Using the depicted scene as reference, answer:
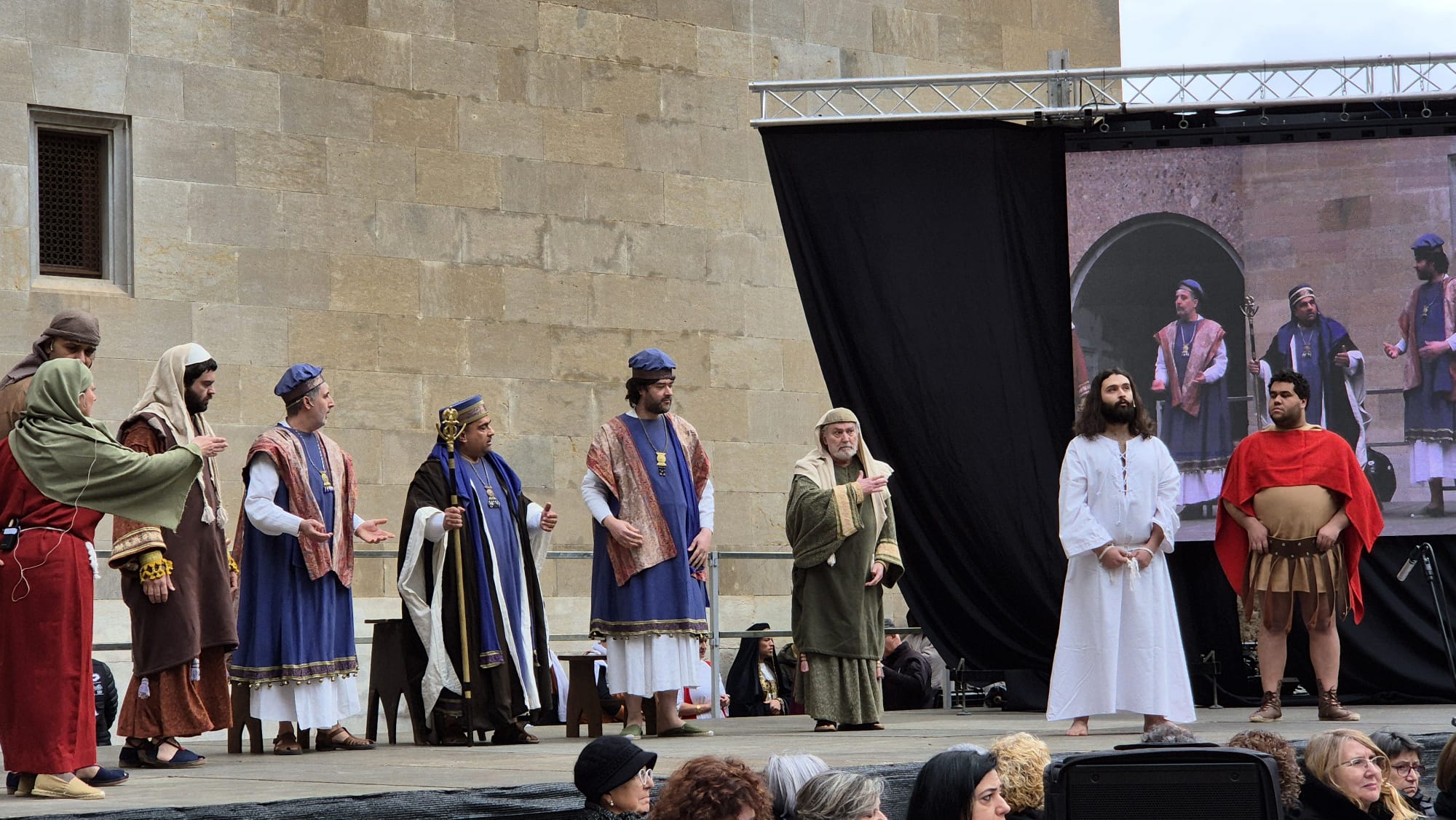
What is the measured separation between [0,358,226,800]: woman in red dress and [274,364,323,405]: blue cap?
193cm

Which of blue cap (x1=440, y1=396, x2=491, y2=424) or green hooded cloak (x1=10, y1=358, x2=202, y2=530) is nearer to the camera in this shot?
green hooded cloak (x1=10, y1=358, x2=202, y2=530)

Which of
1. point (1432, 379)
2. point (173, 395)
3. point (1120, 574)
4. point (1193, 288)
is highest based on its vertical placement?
point (1193, 288)

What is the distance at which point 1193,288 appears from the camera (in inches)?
368

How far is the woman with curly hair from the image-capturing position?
143 inches

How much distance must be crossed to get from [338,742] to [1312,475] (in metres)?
4.24

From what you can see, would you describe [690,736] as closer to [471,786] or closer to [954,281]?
[471,786]

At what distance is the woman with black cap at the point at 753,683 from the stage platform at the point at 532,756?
1031 millimetres

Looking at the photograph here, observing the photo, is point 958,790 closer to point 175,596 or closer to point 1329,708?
point 175,596

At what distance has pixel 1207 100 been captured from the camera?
29.8ft

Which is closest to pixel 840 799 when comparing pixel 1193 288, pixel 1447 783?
pixel 1447 783

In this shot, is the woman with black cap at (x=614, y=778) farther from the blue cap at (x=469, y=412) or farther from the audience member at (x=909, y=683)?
the audience member at (x=909, y=683)

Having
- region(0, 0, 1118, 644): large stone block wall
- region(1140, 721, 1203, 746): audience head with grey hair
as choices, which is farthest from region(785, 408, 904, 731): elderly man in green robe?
region(0, 0, 1118, 644): large stone block wall

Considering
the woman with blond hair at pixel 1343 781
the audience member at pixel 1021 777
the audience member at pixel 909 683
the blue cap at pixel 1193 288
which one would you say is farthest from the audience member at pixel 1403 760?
the audience member at pixel 909 683

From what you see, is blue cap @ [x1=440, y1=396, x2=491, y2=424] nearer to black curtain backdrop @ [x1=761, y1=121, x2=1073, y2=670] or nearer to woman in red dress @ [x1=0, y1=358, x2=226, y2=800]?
black curtain backdrop @ [x1=761, y1=121, x2=1073, y2=670]
